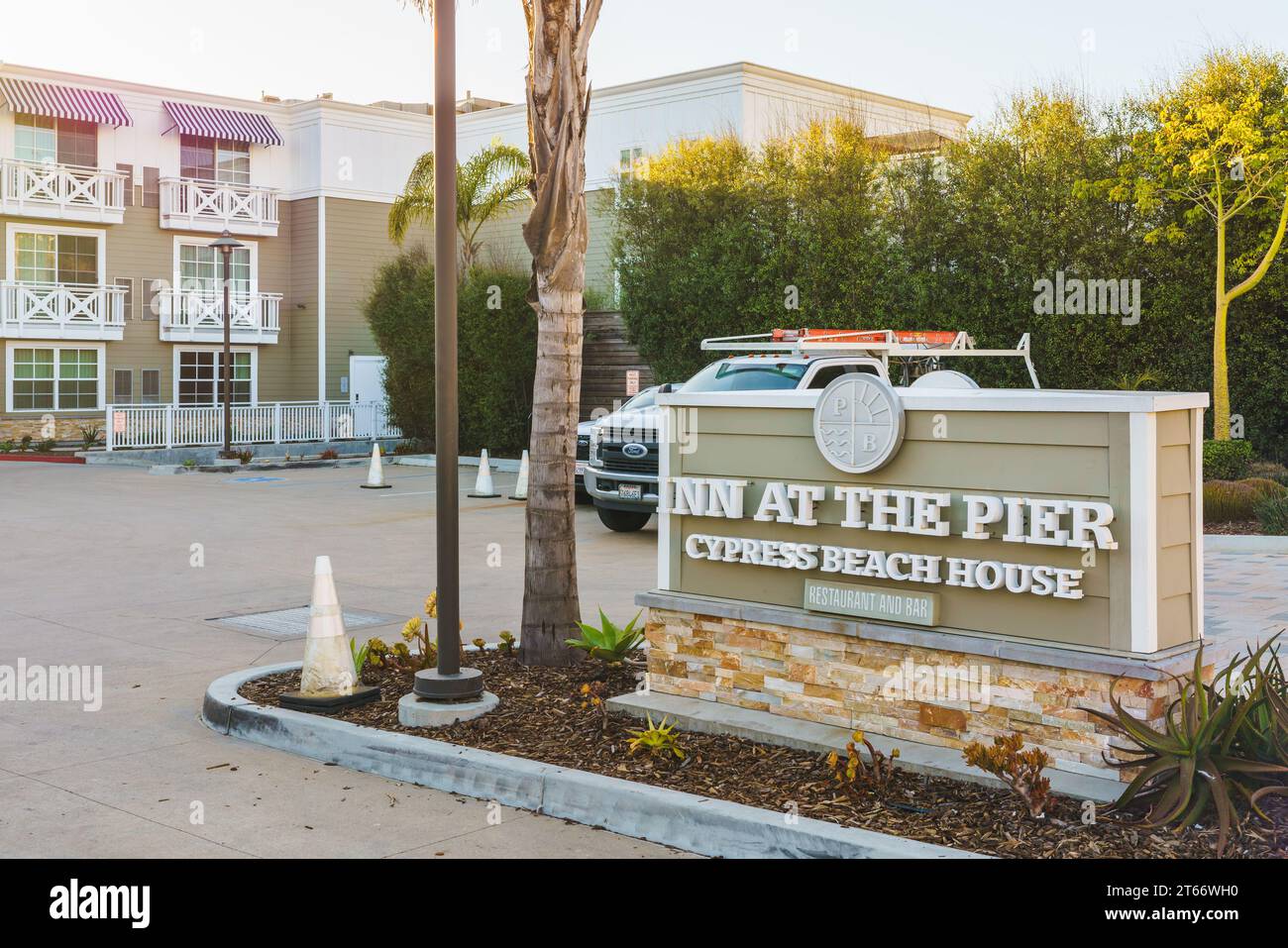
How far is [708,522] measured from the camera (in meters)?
6.82

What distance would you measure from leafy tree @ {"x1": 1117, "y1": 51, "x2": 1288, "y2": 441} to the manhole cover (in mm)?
10870

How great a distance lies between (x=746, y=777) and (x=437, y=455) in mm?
2404

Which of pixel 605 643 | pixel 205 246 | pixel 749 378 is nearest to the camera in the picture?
pixel 605 643

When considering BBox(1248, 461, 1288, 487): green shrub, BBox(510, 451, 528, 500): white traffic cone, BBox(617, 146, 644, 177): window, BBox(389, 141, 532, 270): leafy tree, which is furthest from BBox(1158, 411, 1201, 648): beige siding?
BBox(617, 146, 644, 177): window

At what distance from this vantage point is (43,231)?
31.4 metres

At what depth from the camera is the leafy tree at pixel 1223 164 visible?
1578 cm

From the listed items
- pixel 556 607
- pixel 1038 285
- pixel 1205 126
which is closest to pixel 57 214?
pixel 1038 285

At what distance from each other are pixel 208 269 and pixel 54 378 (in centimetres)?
496

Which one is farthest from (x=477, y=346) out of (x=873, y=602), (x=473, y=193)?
(x=873, y=602)

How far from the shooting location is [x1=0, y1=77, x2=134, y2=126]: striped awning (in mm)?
29797

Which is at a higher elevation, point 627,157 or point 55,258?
point 627,157

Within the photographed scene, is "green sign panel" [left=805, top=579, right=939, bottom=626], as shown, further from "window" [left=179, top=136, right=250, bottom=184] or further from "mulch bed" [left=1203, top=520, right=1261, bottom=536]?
"window" [left=179, top=136, right=250, bottom=184]

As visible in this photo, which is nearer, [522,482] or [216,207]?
[522,482]

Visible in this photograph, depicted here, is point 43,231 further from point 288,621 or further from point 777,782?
point 777,782
